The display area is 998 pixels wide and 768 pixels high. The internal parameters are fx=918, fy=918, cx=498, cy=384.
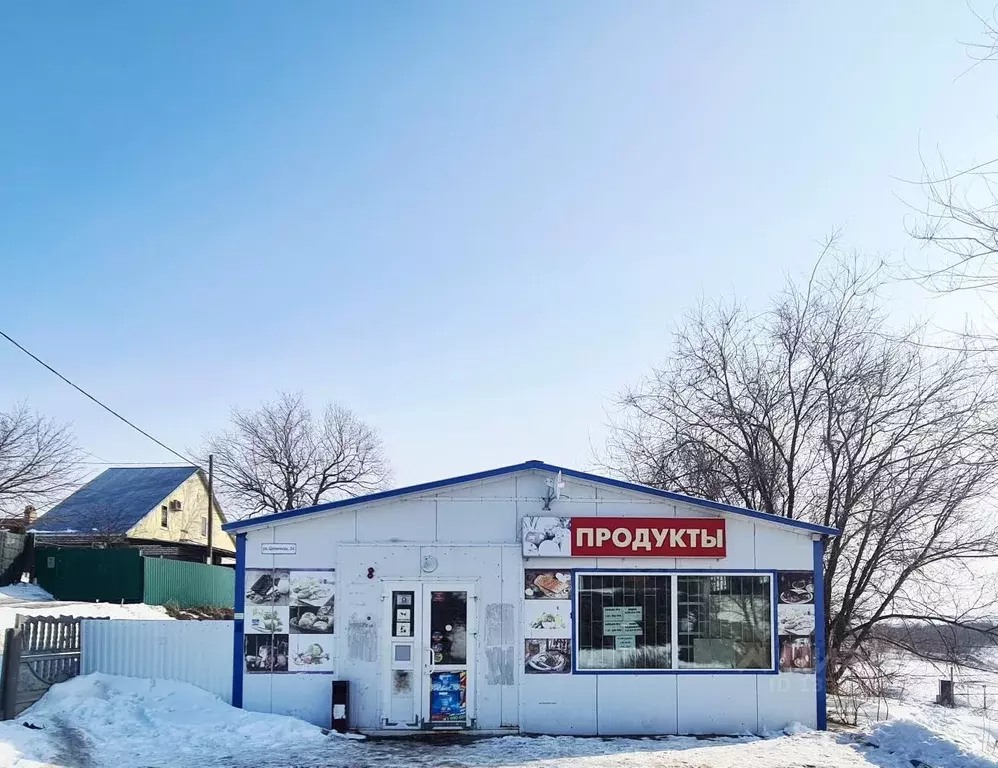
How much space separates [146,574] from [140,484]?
1584 cm

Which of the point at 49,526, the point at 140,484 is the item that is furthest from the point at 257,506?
the point at 49,526

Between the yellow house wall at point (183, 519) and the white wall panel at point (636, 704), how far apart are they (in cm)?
3026

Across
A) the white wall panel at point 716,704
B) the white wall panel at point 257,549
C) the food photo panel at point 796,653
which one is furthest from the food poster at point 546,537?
the white wall panel at point 257,549

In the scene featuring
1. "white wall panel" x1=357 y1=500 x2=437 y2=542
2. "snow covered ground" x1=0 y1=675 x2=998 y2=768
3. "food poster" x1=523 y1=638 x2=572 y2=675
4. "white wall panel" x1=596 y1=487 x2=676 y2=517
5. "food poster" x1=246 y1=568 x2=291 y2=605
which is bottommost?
"snow covered ground" x1=0 y1=675 x2=998 y2=768

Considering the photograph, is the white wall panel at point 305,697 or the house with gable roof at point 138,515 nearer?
the white wall panel at point 305,697

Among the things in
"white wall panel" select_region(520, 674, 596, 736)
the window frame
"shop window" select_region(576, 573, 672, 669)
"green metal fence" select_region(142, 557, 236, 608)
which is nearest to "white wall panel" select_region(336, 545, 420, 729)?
"white wall panel" select_region(520, 674, 596, 736)

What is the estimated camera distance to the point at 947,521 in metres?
18.8

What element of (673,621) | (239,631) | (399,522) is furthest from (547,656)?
(239,631)

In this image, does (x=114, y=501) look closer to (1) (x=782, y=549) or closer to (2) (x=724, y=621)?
(2) (x=724, y=621)

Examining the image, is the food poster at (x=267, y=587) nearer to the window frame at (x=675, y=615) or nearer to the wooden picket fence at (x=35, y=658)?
the wooden picket fence at (x=35, y=658)

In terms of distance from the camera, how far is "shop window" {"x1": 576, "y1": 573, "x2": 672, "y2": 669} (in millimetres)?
14000

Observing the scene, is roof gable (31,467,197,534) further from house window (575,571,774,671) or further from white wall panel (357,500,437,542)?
house window (575,571,774,671)

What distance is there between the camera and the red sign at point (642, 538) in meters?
14.1

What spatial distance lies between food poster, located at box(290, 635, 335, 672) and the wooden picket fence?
11.2ft
